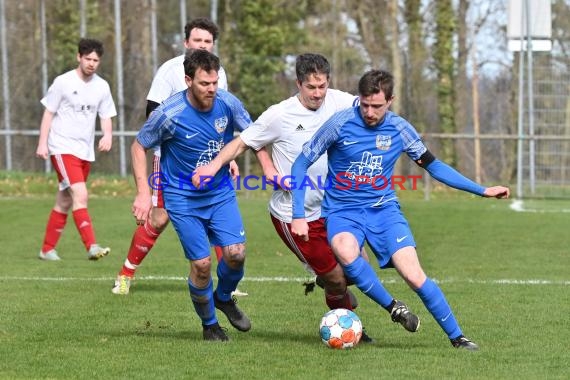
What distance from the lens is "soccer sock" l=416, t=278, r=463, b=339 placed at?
22.2 ft

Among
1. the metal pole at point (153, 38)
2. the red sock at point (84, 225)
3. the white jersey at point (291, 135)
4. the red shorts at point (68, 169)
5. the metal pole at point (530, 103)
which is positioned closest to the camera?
the white jersey at point (291, 135)

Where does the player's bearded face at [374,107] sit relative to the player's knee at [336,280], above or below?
above

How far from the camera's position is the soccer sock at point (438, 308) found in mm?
6770

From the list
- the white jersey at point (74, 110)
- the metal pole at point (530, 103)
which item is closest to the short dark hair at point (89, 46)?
the white jersey at point (74, 110)

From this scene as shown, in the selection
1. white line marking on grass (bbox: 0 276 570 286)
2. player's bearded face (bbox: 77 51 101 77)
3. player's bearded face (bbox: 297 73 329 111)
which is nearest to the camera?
player's bearded face (bbox: 297 73 329 111)

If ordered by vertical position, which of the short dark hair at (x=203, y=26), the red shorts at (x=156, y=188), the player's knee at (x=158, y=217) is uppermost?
the short dark hair at (x=203, y=26)

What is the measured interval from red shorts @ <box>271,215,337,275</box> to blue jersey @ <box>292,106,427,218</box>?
0.36 m

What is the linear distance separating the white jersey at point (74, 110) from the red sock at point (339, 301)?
4.94 metres

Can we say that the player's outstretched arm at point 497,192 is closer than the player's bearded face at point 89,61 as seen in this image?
Yes

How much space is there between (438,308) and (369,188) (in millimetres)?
856

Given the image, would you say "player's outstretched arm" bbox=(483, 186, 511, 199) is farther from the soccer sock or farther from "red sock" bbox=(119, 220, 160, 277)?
"red sock" bbox=(119, 220, 160, 277)

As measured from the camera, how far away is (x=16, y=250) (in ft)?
43.1

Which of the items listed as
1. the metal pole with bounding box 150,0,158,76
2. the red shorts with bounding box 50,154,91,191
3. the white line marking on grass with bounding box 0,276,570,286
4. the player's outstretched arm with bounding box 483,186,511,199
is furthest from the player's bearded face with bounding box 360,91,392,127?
the metal pole with bounding box 150,0,158,76

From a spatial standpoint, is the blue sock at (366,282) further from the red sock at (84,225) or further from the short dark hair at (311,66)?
the red sock at (84,225)
